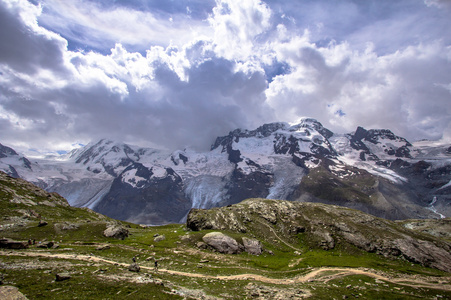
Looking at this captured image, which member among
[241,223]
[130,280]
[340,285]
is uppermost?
[241,223]

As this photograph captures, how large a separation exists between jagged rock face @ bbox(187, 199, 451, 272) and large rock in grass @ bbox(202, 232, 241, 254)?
1439cm

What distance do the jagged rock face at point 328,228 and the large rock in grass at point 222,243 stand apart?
47.2ft

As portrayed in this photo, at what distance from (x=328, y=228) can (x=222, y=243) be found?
45726 millimetres

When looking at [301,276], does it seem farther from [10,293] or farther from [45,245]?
[45,245]

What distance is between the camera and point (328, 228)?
89375 millimetres

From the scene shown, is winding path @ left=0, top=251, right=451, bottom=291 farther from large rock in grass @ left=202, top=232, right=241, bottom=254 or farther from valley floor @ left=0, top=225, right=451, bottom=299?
large rock in grass @ left=202, top=232, right=241, bottom=254

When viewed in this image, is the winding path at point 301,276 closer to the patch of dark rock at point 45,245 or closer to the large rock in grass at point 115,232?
the patch of dark rock at point 45,245

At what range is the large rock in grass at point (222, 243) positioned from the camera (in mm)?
66062

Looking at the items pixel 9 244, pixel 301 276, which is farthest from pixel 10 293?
Answer: pixel 301 276

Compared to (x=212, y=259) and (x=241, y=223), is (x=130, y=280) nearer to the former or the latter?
(x=212, y=259)

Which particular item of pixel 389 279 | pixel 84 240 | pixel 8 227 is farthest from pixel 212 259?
pixel 8 227

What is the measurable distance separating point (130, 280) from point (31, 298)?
1024 cm

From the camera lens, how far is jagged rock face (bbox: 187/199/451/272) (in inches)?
3068

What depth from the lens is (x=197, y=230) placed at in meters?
84.2
